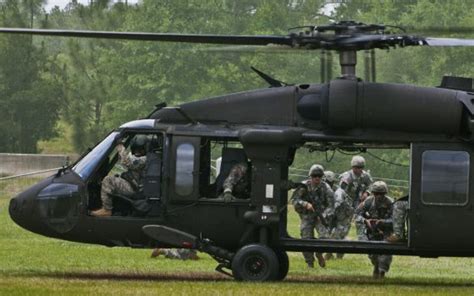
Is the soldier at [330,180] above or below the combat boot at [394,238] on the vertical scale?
above

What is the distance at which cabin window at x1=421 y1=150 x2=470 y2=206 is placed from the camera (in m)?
20.6

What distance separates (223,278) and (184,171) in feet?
5.45

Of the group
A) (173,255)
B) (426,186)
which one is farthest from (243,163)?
(173,255)

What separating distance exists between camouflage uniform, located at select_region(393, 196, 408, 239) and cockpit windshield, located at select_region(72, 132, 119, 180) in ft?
12.6

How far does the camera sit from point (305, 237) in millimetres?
22484

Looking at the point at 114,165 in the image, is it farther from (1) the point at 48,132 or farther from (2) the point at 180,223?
(1) the point at 48,132

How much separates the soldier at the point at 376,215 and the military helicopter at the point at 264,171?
0.77m

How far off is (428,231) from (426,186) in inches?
22.7

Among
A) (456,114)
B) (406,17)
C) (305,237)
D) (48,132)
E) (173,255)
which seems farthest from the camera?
(48,132)

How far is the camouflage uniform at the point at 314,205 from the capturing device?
22578mm

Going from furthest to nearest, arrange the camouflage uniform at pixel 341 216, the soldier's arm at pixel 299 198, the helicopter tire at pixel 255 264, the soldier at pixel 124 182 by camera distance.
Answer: the camouflage uniform at pixel 341 216 → the soldier's arm at pixel 299 198 → the soldier at pixel 124 182 → the helicopter tire at pixel 255 264

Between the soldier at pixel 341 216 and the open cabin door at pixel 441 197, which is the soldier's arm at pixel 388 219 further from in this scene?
the soldier at pixel 341 216

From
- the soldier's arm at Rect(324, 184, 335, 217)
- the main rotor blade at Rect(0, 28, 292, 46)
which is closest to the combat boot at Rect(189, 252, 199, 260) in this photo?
the soldier's arm at Rect(324, 184, 335, 217)

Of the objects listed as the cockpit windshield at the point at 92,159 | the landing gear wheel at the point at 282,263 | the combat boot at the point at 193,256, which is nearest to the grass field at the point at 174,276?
the landing gear wheel at the point at 282,263
